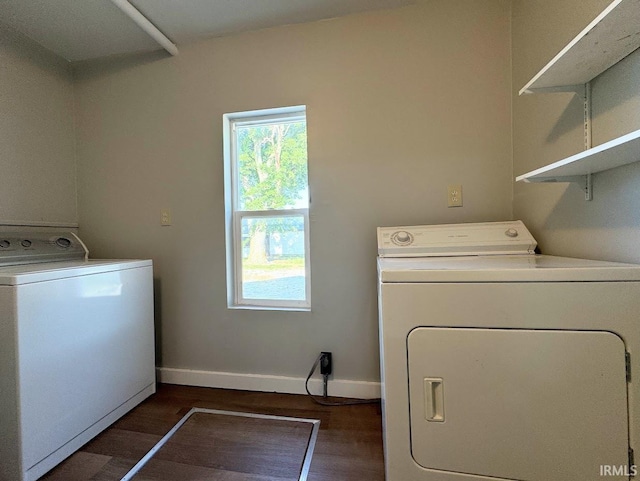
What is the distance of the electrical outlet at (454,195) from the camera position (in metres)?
1.66

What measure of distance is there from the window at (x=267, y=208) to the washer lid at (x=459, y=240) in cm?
65

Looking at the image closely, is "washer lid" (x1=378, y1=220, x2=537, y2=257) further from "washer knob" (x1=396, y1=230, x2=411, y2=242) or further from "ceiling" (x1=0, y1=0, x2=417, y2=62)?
"ceiling" (x1=0, y1=0, x2=417, y2=62)

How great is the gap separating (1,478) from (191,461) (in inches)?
29.3

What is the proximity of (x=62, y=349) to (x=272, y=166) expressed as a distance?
1.50 metres

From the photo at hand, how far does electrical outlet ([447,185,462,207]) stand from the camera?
1662 mm

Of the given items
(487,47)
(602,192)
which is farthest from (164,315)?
(487,47)

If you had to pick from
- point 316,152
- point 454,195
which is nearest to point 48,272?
point 316,152

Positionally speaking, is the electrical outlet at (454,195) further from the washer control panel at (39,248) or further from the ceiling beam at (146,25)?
the washer control panel at (39,248)

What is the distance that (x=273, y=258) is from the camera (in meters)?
1.97

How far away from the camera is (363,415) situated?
5.26ft

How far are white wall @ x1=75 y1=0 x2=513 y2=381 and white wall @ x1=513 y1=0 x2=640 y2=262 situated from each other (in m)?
0.16

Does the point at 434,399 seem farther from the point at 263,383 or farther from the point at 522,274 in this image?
the point at 263,383

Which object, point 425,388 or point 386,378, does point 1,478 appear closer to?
point 386,378

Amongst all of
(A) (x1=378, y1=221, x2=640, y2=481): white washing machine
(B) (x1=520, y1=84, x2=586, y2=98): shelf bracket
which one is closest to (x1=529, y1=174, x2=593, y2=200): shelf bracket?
(B) (x1=520, y1=84, x2=586, y2=98): shelf bracket
